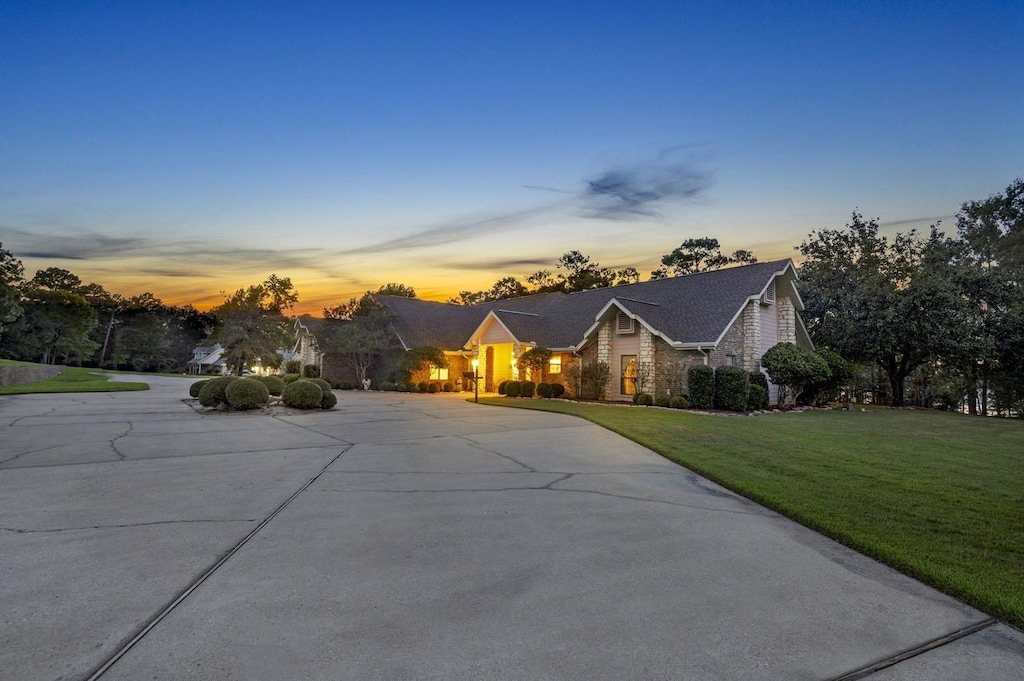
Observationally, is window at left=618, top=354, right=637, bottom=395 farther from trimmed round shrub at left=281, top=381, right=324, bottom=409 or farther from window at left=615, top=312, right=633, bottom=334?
trimmed round shrub at left=281, top=381, right=324, bottom=409

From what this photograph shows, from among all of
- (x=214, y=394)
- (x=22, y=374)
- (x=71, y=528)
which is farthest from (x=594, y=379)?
(x=22, y=374)

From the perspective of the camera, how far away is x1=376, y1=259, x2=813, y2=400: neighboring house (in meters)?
20.7

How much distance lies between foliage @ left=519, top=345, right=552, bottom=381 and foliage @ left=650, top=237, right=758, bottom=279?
2529cm

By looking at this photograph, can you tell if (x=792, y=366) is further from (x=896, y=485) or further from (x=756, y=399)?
(x=896, y=485)

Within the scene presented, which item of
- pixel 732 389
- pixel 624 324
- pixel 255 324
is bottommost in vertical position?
pixel 732 389

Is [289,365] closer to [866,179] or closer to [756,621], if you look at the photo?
[866,179]

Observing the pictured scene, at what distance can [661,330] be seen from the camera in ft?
70.0

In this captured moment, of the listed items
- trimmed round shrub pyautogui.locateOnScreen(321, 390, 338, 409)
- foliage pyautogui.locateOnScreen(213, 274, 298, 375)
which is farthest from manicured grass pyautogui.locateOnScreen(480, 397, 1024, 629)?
foliage pyautogui.locateOnScreen(213, 274, 298, 375)

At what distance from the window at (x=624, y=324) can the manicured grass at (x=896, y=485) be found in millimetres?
8948

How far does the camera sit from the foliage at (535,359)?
2417cm

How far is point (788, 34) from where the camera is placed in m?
13.1

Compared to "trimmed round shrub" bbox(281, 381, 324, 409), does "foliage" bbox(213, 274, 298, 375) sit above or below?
above

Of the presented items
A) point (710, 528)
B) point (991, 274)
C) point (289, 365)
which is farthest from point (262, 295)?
point (991, 274)

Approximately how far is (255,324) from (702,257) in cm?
3872
